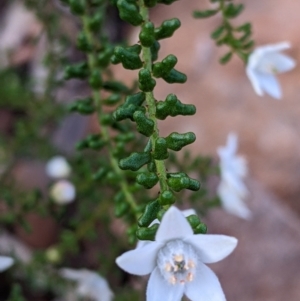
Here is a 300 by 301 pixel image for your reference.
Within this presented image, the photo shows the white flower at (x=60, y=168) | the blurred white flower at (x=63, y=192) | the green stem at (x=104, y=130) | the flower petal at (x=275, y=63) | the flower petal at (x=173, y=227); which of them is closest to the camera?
the flower petal at (x=173, y=227)

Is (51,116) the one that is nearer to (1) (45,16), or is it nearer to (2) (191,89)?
(1) (45,16)

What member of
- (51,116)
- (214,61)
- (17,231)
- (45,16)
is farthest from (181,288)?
(214,61)

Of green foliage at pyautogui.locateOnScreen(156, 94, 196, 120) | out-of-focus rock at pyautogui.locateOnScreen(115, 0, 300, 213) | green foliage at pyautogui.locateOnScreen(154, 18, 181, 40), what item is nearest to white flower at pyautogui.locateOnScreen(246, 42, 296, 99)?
green foliage at pyautogui.locateOnScreen(154, 18, 181, 40)

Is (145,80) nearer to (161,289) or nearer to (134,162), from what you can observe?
(134,162)

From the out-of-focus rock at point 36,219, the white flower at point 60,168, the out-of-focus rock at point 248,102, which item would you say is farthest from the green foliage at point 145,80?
the out-of-focus rock at point 248,102

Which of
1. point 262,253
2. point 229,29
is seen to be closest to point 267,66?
point 229,29

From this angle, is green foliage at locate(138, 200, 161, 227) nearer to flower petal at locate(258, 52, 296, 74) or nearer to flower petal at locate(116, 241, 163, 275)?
flower petal at locate(116, 241, 163, 275)

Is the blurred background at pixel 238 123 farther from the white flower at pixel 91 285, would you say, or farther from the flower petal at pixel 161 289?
the flower petal at pixel 161 289
